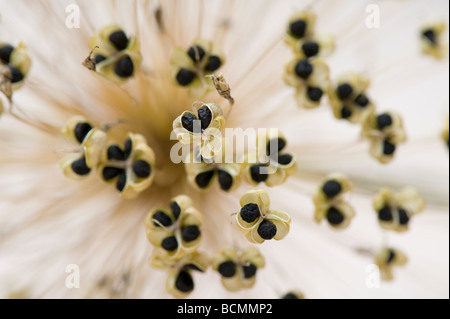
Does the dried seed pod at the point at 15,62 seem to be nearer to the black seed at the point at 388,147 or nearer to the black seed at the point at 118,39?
the black seed at the point at 118,39

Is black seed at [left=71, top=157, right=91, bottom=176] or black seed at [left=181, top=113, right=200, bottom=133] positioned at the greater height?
black seed at [left=71, top=157, right=91, bottom=176]

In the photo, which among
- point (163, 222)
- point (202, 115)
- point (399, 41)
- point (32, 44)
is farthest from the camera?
point (399, 41)

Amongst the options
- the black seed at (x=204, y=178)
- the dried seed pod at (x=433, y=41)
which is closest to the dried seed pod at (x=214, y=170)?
the black seed at (x=204, y=178)

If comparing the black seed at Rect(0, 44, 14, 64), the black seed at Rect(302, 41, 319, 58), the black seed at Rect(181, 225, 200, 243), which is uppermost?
the black seed at Rect(302, 41, 319, 58)

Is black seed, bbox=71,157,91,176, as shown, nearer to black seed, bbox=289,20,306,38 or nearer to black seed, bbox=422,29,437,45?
black seed, bbox=289,20,306,38

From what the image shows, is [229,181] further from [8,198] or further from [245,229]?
[8,198]

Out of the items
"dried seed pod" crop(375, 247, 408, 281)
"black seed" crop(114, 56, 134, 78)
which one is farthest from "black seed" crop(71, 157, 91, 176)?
"dried seed pod" crop(375, 247, 408, 281)
